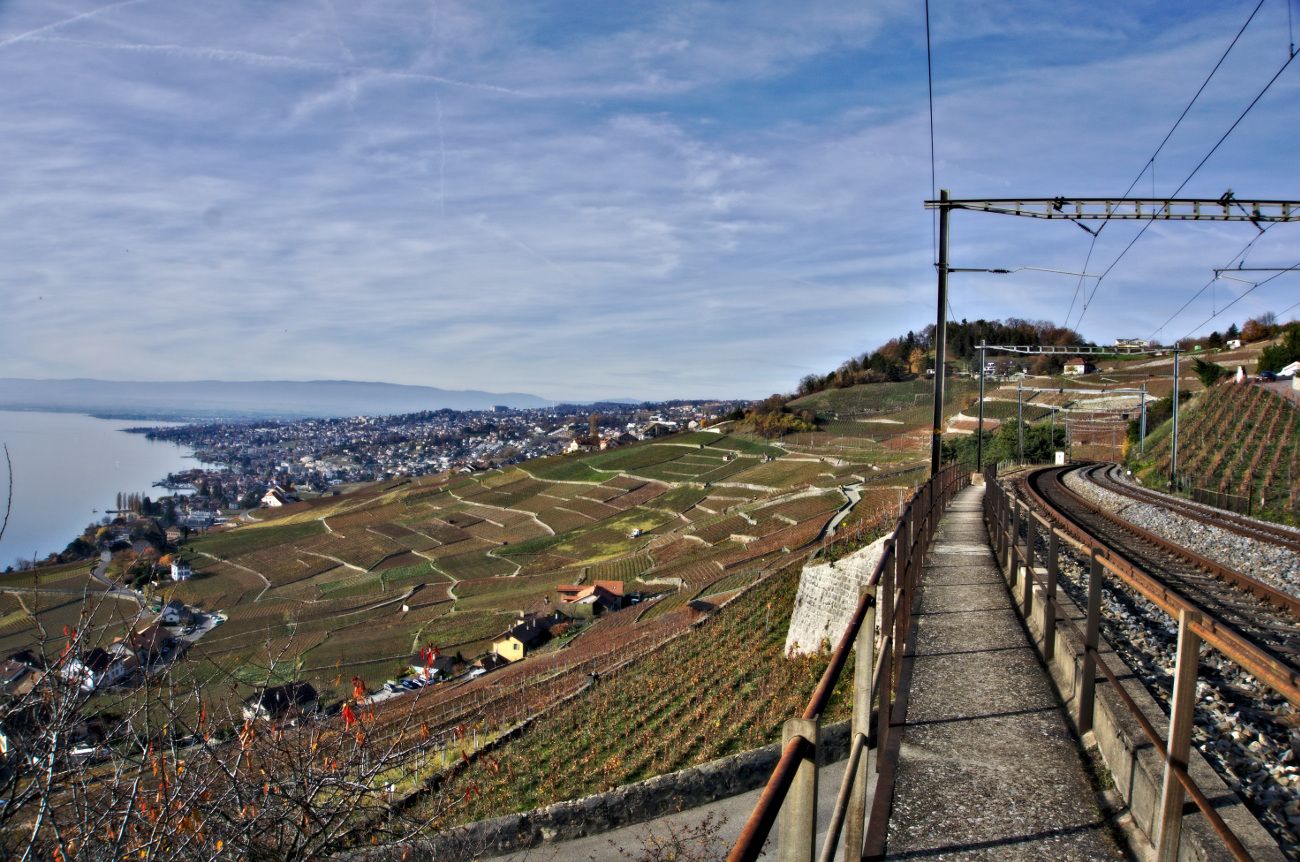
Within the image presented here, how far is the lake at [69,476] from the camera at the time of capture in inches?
2105

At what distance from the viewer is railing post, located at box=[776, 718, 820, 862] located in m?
1.55

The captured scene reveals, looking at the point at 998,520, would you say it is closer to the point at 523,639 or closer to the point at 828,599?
the point at 828,599

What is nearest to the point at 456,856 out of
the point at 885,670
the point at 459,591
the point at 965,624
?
the point at 965,624

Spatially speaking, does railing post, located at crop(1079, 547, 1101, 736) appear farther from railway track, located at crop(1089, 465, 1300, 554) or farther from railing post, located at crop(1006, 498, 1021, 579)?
railway track, located at crop(1089, 465, 1300, 554)

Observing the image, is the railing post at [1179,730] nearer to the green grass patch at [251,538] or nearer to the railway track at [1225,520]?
the railway track at [1225,520]

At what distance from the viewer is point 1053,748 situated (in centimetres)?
428

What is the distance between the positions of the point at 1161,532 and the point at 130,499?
108510mm

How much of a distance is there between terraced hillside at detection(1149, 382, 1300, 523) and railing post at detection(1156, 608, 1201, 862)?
18242 mm

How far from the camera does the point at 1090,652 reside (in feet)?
13.4

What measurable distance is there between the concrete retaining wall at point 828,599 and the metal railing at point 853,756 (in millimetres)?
6270

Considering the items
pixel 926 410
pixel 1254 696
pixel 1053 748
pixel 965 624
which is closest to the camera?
pixel 1053 748

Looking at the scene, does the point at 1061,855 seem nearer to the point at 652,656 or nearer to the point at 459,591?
the point at 652,656

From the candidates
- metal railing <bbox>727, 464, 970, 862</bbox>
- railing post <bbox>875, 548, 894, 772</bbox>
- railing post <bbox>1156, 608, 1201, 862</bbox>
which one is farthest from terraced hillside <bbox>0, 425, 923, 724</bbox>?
railing post <bbox>1156, 608, 1201, 862</bbox>

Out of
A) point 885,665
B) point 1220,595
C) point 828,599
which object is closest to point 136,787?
point 885,665
